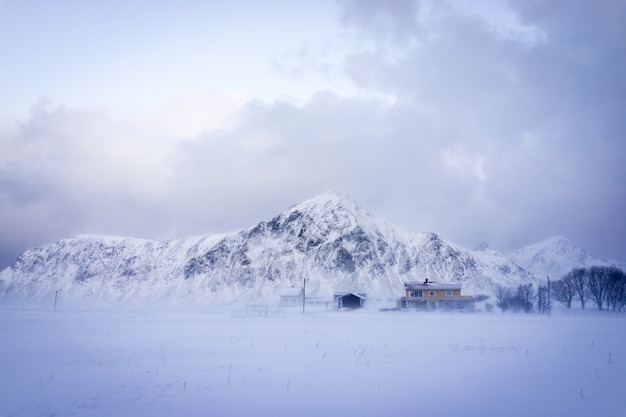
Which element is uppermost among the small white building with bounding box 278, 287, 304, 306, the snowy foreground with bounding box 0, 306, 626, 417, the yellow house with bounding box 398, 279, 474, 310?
the snowy foreground with bounding box 0, 306, 626, 417

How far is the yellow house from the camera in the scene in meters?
88.5

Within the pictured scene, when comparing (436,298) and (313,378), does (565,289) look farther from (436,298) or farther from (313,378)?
(313,378)

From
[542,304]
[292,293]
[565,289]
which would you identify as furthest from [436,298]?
[292,293]

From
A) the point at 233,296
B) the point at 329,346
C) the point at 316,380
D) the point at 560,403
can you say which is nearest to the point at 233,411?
the point at 316,380

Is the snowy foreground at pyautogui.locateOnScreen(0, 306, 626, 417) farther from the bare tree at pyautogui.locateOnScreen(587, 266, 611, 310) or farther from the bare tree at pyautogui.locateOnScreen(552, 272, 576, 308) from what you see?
the bare tree at pyautogui.locateOnScreen(552, 272, 576, 308)

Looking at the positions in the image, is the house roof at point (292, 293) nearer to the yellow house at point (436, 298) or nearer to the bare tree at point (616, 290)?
the yellow house at point (436, 298)

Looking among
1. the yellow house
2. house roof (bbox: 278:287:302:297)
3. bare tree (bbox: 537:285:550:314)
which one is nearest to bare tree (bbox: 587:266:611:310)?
bare tree (bbox: 537:285:550:314)

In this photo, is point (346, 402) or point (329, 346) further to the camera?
point (329, 346)

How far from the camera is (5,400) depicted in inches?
518

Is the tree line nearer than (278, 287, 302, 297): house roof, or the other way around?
the tree line

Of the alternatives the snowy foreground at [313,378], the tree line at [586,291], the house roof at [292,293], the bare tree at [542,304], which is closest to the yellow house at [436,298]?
the tree line at [586,291]

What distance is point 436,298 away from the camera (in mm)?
90375

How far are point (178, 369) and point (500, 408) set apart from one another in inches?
502

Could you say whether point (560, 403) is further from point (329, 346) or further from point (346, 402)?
point (329, 346)
